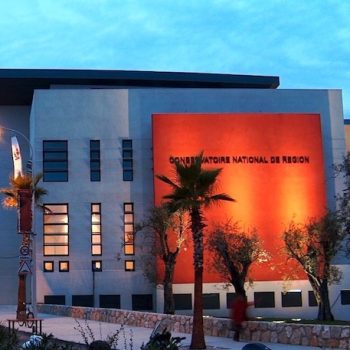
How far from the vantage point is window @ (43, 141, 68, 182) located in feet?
159

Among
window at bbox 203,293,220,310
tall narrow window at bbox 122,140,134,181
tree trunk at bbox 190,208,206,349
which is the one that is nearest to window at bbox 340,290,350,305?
window at bbox 203,293,220,310

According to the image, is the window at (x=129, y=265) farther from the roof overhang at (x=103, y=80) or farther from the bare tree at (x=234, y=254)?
the roof overhang at (x=103, y=80)

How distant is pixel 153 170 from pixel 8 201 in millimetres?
14110

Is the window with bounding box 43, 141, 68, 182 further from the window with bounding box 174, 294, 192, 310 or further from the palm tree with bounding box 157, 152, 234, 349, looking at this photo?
the palm tree with bounding box 157, 152, 234, 349

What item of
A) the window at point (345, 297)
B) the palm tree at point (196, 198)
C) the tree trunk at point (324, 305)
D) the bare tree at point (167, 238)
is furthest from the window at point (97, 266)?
the palm tree at point (196, 198)

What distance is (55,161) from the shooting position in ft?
160

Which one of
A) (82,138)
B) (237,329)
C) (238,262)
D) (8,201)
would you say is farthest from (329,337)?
(82,138)

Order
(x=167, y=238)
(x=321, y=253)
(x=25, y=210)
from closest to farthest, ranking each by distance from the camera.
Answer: (x=25, y=210)
(x=321, y=253)
(x=167, y=238)

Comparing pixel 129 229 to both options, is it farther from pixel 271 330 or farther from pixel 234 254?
pixel 271 330

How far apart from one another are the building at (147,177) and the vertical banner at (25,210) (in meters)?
15.4

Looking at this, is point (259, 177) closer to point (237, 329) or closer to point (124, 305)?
point (124, 305)

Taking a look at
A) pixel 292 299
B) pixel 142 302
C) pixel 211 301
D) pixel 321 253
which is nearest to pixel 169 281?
pixel 211 301

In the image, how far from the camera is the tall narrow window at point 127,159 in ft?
160

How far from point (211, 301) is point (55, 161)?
14430 millimetres
